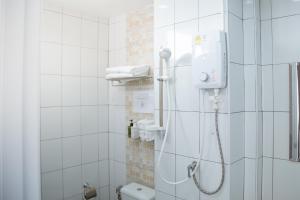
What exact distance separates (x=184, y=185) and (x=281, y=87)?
840 mm

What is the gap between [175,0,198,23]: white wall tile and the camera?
1339mm

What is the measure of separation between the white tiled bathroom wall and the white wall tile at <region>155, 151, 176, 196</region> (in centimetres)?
92

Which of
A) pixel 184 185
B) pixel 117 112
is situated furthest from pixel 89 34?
pixel 184 185

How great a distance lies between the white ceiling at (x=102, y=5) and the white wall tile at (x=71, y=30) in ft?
0.34

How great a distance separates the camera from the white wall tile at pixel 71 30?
6.62ft

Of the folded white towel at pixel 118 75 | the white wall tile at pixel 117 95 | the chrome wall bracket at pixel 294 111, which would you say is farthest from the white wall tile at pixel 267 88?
the white wall tile at pixel 117 95

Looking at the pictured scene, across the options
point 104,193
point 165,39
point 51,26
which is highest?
point 51,26

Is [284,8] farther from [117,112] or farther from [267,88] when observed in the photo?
[117,112]

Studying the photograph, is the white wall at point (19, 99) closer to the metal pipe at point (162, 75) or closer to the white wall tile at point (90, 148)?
the metal pipe at point (162, 75)

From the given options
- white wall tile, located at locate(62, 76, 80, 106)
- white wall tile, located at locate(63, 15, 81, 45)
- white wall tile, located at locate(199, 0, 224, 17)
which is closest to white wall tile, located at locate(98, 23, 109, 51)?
white wall tile, located at locate(63, 15, 81, 45)

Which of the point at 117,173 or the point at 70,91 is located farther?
the point at 117,173

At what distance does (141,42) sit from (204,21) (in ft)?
2.69

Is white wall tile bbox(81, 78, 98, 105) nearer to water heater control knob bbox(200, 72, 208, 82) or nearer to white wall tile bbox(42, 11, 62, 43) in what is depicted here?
white wall tile bbox(42, 11, 62, 43)

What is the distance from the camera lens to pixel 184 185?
1396mm
